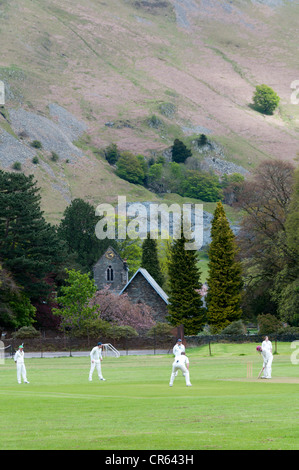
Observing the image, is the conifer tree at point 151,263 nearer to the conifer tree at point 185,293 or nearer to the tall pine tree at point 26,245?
the tall pine tree at point 26,245

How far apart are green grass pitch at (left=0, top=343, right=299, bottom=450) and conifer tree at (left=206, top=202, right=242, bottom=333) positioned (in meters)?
52.1

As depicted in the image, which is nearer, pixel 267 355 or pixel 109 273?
pixel 267 355

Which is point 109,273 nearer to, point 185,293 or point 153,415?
point 185,293

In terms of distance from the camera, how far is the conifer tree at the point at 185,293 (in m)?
90.9

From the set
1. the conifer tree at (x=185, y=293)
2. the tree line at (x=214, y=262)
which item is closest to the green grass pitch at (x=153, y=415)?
the tree line at (x=214, y=262)

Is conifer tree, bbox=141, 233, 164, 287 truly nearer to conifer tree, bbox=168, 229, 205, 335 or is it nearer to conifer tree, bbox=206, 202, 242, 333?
conifer tree, bbox=168, 229, 205, 335

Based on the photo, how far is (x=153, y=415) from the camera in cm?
2125

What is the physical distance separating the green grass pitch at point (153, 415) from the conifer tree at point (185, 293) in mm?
52850

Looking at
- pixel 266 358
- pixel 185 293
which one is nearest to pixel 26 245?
pixel 185 293

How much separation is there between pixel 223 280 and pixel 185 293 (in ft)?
15.2

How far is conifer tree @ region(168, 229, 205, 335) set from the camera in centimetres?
9094
